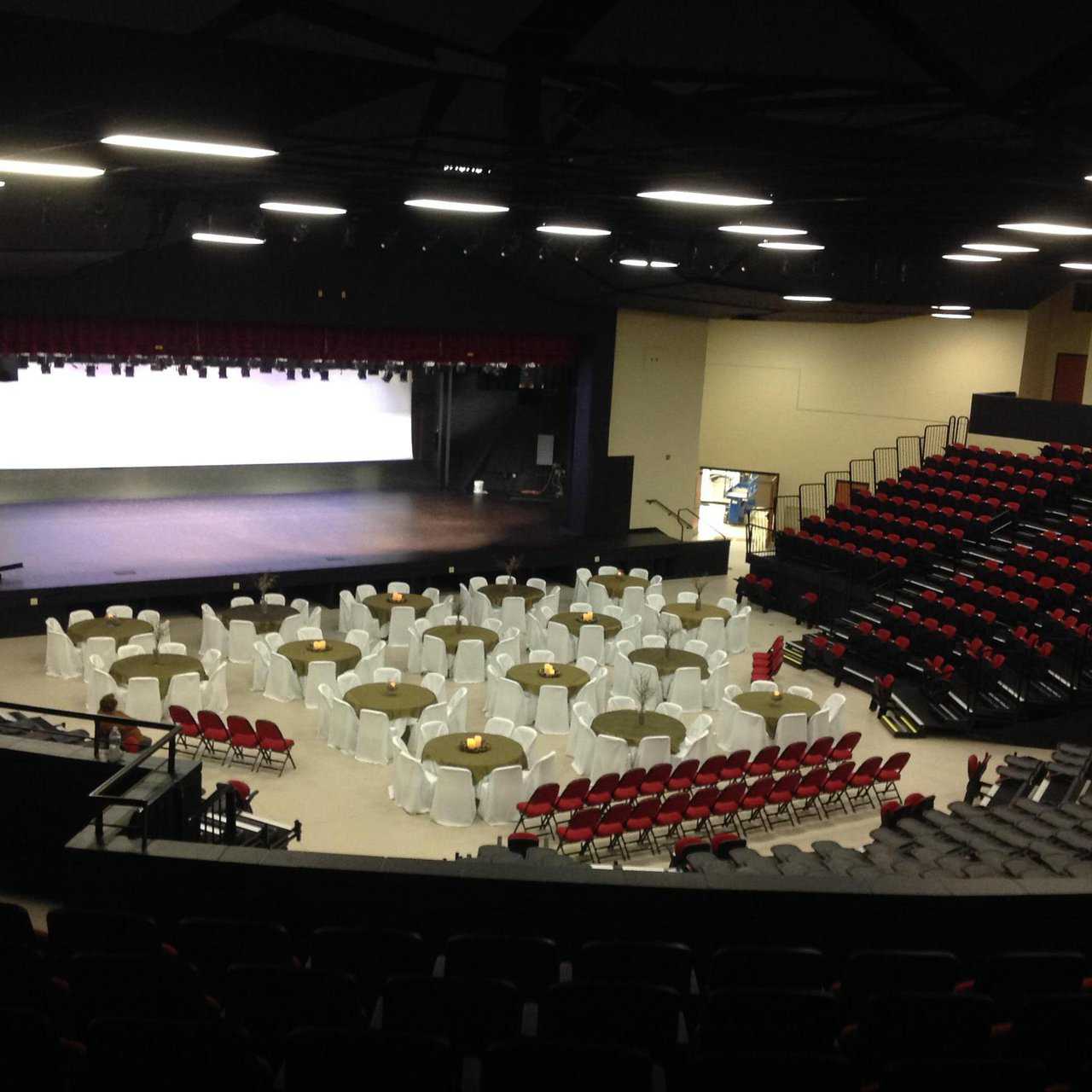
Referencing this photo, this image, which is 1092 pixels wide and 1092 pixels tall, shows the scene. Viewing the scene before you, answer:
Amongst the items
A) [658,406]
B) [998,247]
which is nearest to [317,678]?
[998,247]

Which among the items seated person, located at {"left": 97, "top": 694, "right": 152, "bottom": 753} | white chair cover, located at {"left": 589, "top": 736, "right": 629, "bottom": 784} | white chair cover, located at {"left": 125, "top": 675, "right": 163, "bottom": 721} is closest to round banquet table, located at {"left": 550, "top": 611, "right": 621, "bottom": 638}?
white chair cover, located at {"left": 589, "top": 736, "right": 629, "bottom": 784}

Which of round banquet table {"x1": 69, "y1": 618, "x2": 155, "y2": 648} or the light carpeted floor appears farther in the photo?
round banquet table {"x1": 69, "y1": 618, "x2": 155, "y2": 648}

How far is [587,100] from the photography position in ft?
27.0

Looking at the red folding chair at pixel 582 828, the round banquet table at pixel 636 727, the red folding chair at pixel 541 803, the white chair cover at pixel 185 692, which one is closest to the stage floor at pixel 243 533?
the white chair cover at pixel 185 692

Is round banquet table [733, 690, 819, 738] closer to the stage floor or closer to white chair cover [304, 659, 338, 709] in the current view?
white chair cover [304, 659, 338, 709]

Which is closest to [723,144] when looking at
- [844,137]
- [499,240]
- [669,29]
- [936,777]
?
[844,137]

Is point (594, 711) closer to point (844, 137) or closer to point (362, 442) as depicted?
point (844, 137)

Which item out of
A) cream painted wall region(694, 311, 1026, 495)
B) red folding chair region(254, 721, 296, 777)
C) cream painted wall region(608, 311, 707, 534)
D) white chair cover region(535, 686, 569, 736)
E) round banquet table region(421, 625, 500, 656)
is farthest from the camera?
cream painted wall region(694, 311, 1026, 495)

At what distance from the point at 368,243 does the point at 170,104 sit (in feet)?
45.7

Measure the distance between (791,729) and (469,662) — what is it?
4.56 meters

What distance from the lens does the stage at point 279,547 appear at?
60.0 feet

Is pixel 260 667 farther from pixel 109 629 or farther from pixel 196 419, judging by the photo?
pixel 196 419

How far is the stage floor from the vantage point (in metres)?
19.1

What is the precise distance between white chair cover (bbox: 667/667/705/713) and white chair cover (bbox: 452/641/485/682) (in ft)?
8.68
